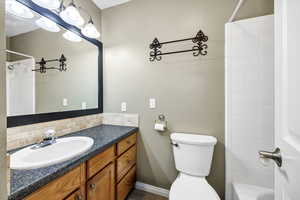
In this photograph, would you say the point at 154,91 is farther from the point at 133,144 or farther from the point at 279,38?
the point at 279,38

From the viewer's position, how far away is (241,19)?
1.40 metres

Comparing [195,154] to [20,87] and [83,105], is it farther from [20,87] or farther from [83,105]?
[20,87]

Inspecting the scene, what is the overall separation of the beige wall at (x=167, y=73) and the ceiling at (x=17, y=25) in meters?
0.87

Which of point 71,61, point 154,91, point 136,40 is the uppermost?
point 136,40

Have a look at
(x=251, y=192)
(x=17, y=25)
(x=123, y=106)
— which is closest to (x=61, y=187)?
(x=123, y=106)

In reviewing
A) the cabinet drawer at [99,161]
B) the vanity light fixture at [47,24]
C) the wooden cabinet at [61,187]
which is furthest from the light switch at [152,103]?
the vanity light fixture at [47,24]

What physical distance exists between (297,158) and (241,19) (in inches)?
57.4

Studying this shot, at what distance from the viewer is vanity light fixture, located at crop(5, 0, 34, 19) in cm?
103

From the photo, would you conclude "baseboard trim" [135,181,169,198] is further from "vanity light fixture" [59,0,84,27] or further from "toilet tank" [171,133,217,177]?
"vanity light fixture" [59,0,84,27]

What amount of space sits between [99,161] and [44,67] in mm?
998

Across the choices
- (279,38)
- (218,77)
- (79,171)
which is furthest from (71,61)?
(279,38)

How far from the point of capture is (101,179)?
114 centimetres

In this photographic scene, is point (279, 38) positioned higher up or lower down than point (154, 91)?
higher up

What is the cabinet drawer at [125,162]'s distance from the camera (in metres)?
1.41
